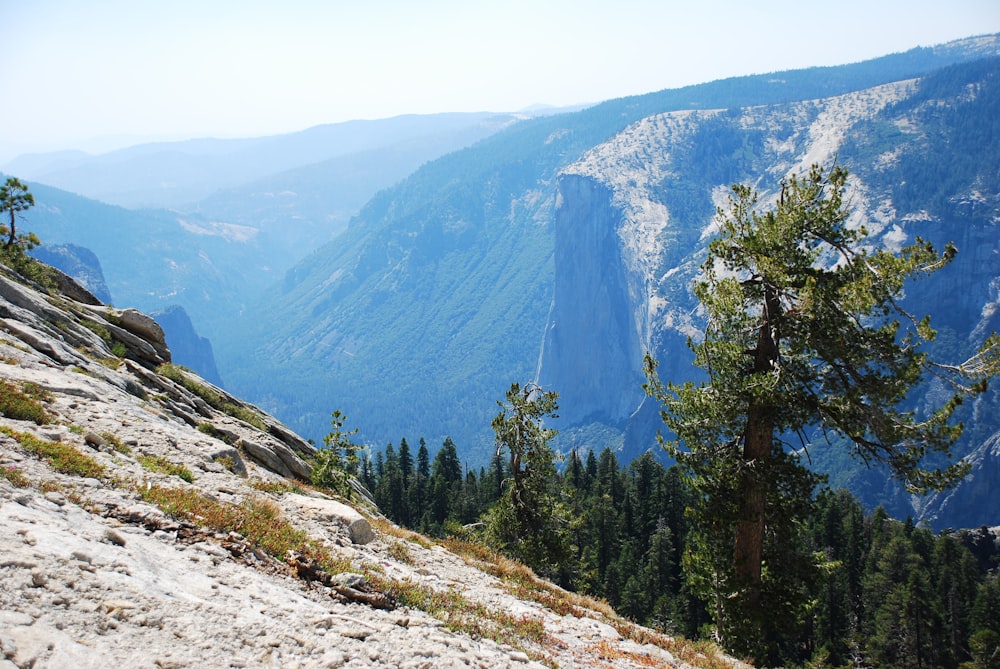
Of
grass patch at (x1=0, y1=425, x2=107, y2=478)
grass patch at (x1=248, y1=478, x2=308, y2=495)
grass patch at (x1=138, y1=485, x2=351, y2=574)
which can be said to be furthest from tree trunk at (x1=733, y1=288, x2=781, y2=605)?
grass patch at (x1=0, y1=425, x2=107, y2=478)

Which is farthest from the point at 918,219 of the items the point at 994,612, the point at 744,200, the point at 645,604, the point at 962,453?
the point at 744,200

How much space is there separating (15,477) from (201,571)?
127 inches

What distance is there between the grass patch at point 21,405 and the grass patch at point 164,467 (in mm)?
2031

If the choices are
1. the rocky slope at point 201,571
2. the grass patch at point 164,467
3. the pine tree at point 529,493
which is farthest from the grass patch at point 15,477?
the pine tree at point 529,493

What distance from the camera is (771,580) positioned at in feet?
50.2

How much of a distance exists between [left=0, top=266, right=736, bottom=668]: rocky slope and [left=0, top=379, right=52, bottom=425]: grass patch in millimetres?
43

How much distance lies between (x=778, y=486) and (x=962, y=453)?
19333 cm

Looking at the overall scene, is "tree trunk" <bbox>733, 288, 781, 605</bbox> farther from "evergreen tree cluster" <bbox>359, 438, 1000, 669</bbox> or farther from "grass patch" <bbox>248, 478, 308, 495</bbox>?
"evergreen tree cluster" <bbox>359, 438, 1000, 669</bbox>

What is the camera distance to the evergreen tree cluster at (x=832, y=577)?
52.8m

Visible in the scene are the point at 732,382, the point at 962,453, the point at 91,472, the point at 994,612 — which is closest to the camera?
the point at 91,472

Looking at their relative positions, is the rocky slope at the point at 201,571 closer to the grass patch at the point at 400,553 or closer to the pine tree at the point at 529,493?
the grass patch at the point at 400,553

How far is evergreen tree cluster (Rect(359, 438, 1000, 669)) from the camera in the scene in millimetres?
52781

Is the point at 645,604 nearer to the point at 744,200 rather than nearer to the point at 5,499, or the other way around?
the point at 744,200

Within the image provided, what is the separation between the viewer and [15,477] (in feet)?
30.3
